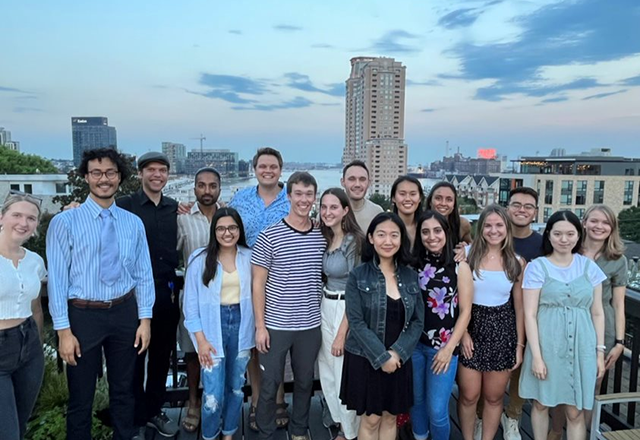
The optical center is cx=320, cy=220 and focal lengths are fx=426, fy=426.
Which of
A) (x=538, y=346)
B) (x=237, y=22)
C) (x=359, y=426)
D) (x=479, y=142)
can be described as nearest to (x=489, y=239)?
(x=538, y=346)

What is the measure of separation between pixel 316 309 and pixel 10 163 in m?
49.8

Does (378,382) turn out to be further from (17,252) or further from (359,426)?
(17,252)

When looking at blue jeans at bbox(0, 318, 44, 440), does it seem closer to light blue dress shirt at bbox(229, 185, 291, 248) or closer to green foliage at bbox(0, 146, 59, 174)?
light blue dress shirt at bbox(229, 185, 291, 248)

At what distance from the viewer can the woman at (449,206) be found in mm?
2887

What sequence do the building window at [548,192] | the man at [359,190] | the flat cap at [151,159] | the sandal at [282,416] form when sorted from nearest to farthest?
the flat cap at [151,159]
the sandal at [282,416]
the man at [359,190]
the building window at [548,192]

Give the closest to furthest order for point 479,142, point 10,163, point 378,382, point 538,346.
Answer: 1. point 378,382
2. point 538,346
3. point 10,163
4. point 479,142

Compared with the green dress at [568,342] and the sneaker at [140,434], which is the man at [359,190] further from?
the sneaker at [140,434]

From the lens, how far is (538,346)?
2422mm

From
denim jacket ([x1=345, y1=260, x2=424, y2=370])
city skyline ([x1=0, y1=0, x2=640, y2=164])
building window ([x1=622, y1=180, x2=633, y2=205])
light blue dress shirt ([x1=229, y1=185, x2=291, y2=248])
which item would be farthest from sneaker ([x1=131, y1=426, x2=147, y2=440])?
building window ([x1=622, y1=180, x2=633, y2=205])

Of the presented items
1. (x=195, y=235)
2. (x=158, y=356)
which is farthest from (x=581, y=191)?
(x=158, y=356)

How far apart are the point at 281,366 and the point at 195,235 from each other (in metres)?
1.03

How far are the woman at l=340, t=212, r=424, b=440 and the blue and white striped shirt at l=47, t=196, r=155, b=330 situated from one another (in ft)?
3.97

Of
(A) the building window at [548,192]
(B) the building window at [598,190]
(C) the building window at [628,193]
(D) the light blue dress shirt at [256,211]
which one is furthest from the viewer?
(A) the building window at [548,192]

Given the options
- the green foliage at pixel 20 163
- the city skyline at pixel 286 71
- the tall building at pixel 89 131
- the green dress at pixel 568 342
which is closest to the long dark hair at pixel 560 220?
A: the green dress at pixel 568 342
